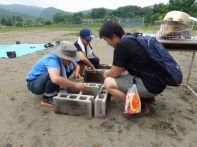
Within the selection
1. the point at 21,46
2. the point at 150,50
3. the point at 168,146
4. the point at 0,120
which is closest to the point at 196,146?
the point at 168,146

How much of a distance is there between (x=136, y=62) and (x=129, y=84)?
34 centimetres

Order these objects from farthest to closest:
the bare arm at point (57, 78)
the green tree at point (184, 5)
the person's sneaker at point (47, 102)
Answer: the green tree at point (184, 5) < the person's sneaker at point (47, 102) < the bare arm at point (57, 78)

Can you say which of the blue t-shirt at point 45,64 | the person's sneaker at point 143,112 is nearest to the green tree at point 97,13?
the blue t-shirt at point 45,64

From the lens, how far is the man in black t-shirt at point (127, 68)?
2.97 metres

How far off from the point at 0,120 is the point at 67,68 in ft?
4.04

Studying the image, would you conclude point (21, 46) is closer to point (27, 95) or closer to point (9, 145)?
point (27, 95)

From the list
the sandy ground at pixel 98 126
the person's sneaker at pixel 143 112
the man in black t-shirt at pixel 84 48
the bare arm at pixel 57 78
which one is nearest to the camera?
the sandy ground at pixel 98 126

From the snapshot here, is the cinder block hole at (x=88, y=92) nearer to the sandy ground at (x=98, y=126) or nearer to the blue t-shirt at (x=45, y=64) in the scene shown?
the sandy ground at (x=98, y=126)

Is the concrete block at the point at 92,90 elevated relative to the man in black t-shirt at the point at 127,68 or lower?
lower

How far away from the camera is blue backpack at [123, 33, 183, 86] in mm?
2967

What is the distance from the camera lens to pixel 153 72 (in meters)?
3.09

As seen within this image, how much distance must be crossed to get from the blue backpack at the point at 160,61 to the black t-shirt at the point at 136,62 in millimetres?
51

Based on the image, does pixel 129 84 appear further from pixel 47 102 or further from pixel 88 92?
pixel 47 102

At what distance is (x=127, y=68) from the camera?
3195 millimetres
